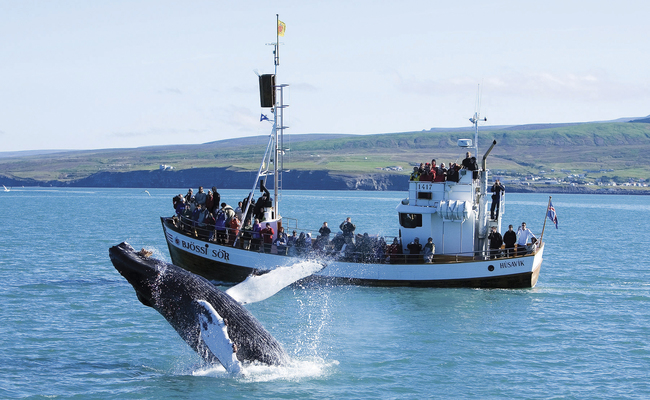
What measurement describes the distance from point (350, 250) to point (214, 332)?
1707 centimetres

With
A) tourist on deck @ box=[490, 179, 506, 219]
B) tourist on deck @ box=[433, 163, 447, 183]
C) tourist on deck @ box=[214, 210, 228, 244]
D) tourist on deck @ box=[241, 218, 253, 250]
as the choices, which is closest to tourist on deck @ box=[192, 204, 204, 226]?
tourist on deck @ box=[214, 210, 228, 244]

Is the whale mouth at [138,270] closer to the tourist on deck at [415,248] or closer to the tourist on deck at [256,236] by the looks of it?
the tourist on deck at [256,236]

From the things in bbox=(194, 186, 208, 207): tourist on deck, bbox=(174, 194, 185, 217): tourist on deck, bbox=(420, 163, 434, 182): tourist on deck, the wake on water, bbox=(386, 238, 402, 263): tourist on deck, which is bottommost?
the wake on water

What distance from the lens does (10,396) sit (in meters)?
16.2

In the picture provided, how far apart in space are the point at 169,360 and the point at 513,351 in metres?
10.1

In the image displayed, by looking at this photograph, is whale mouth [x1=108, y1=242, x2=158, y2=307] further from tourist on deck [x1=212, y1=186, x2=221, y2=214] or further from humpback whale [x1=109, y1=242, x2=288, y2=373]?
tourist on deck [x1=212, y1=186, x2=221, y2=214]

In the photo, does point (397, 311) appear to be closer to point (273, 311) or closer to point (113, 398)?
point (273, 311)

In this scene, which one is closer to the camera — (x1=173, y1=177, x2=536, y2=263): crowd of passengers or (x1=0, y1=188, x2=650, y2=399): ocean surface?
(x1=0, y1=188, x2=650, y2=399): ocean surface

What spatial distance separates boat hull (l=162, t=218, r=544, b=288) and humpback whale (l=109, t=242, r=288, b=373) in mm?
14774

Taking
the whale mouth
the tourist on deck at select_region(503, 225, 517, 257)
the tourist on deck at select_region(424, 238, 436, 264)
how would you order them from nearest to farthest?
the whale mouth, the tourist on deck at select_region(424, 238, 436, 264), the tourist on deck at select_region(503, 225, 517, 257)

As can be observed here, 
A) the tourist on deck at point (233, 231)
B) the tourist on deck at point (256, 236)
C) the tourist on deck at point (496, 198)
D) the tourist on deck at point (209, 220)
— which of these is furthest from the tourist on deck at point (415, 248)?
the tourist on deck at point (209, 220)

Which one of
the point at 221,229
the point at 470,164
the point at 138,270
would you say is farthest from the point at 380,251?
the point at 138,270

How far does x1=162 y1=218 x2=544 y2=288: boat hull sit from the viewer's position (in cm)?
2949

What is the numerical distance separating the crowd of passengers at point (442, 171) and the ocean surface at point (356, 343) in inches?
192
